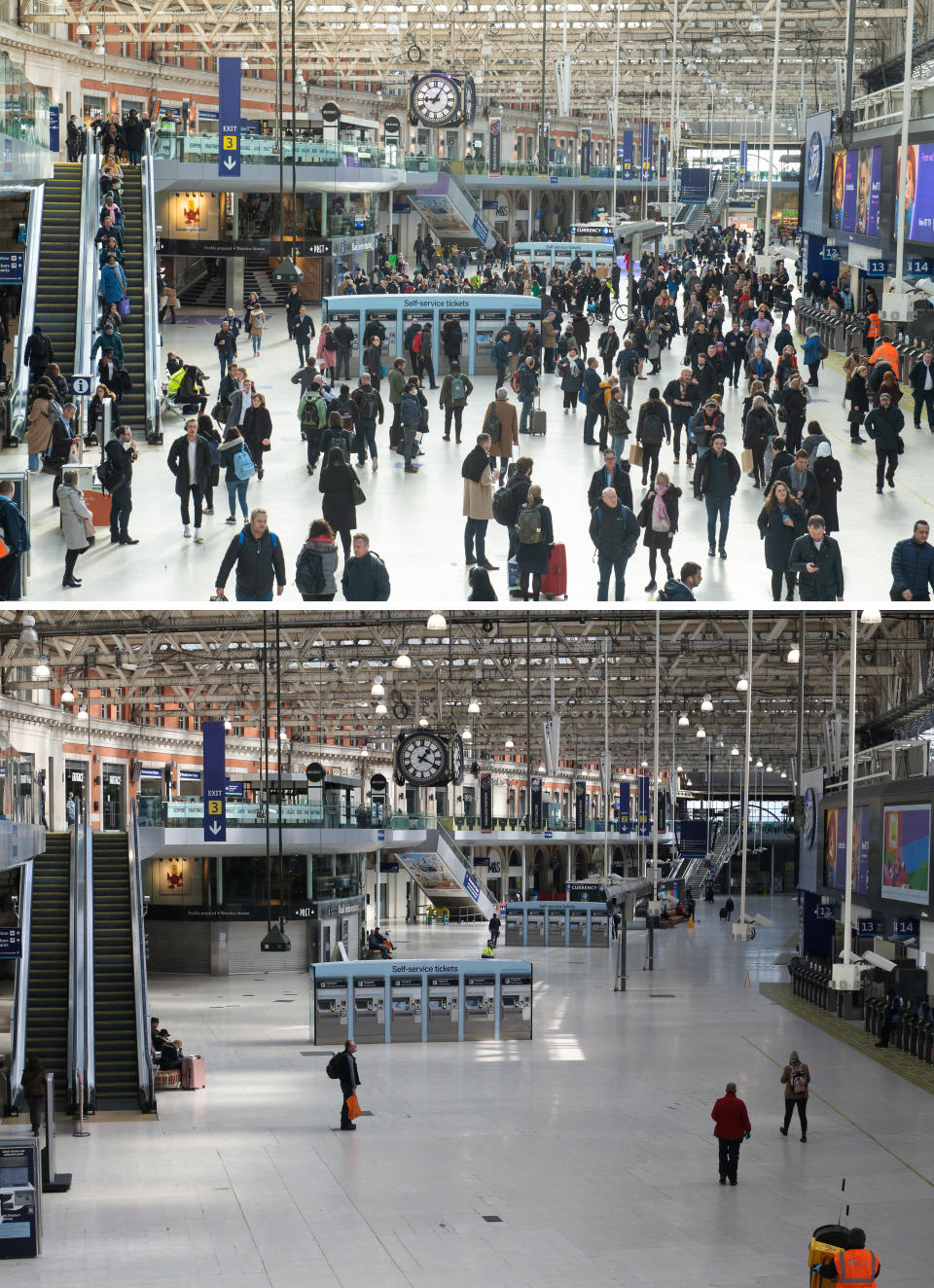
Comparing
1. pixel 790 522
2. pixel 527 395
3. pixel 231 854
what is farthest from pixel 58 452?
pixel 231 854

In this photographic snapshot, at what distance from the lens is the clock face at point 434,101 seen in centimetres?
4378

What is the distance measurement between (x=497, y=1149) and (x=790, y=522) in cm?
706

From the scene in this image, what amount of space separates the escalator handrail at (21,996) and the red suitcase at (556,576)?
8.90 m

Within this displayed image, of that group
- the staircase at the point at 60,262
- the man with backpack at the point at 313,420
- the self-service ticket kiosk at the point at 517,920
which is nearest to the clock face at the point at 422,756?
the staircase at the point at 60,262

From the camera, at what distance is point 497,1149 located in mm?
17516

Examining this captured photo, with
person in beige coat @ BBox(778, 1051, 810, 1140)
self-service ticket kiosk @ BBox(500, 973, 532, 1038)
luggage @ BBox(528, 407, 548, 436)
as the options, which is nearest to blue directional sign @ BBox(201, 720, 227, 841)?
self-service ticket kiosk @ BBox(500, 973, 532, 1038)

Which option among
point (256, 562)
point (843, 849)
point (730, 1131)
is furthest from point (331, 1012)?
point (256, 562)

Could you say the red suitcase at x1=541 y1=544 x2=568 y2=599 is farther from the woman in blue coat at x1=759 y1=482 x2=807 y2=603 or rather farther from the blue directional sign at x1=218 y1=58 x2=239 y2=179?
the blue directional sign at x1=218 y1=58 x2=239 y2=179

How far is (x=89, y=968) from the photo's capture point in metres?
24.1

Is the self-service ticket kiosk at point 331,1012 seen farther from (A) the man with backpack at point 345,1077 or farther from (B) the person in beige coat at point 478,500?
(B) the person in beige coat at point 478,500

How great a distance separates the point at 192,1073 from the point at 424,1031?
19.4ft

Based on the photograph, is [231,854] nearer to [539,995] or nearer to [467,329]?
[539,995]

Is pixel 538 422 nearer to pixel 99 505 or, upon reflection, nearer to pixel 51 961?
pixel 99 505

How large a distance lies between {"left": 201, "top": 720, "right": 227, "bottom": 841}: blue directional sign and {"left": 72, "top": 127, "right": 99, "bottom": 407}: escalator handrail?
305 inches
